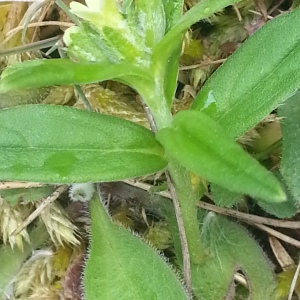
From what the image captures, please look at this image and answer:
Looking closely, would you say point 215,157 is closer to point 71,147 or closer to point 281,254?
point 71,147

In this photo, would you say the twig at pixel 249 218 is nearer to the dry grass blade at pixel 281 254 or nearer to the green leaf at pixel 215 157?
the dry grass blade at pixel 281 254

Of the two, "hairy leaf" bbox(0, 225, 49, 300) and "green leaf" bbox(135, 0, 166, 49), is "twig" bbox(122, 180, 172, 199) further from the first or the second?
"green leaf" bbox(135, 0, 166, 49)

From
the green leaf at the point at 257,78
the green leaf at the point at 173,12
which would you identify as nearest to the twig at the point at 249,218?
the green leaf at the point at 257,78

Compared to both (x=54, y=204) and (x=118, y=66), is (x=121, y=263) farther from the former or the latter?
(x=118, y=66)

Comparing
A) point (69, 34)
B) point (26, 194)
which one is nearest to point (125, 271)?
point (26, 194)

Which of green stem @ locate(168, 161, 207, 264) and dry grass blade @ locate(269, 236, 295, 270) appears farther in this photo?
dry grass blade @ locate(269, 236, 295, 270)

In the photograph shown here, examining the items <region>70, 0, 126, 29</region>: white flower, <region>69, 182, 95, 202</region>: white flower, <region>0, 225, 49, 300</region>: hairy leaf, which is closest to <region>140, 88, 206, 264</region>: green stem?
<region>70, 0, 126, 29</region>: white flower
